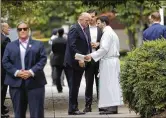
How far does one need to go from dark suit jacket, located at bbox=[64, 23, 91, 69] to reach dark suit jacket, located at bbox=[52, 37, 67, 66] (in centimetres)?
566

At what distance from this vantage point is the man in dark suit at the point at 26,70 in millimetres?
9406

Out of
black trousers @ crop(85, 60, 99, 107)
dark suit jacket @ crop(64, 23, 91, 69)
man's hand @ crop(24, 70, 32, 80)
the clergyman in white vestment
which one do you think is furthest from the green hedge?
man's hand @ crop(24, 70, 32, 80)

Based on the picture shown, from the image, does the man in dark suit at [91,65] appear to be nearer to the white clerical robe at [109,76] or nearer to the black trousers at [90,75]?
the black trousers at [90,75]

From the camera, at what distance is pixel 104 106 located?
41.0 ft

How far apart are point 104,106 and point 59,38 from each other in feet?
20.3

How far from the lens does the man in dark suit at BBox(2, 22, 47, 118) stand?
941 cm

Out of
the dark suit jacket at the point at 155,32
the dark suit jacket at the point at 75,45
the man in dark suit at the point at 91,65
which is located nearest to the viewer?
the dark suit jacket at the point at 75,45

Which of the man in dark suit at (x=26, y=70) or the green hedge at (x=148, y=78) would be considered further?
the green hedge at (x=148, y=78)

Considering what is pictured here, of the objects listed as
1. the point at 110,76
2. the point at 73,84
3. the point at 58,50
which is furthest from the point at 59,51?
the point at 110,76

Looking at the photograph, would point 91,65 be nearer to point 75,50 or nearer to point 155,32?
point 75,50

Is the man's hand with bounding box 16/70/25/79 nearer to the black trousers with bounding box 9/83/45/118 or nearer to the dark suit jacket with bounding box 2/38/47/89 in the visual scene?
the dark suit jacket with bounding box 2/38/47/89

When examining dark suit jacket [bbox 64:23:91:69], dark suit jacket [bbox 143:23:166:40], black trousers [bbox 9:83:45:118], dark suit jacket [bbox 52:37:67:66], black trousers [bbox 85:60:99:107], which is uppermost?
dark suit jacket [bbox 52:37:67:66]

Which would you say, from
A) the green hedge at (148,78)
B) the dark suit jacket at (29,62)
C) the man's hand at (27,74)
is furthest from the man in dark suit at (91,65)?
the man's hand at (27,74)

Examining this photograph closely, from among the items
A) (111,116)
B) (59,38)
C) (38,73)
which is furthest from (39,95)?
(59,38)
